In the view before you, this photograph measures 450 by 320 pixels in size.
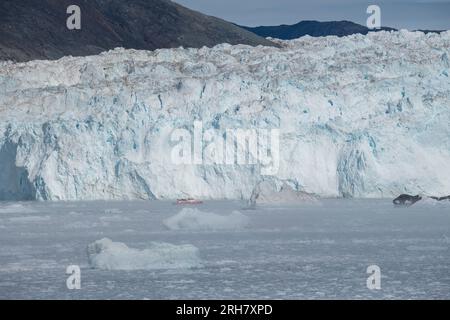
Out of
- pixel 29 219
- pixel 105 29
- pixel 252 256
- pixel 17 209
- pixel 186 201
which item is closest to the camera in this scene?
pixel 252 256

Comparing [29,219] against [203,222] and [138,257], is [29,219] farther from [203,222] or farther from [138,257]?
[138,257]

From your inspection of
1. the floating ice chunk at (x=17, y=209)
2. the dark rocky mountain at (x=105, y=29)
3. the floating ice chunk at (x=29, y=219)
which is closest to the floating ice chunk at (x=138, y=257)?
the floating ice chunk at (x=29, y=219)

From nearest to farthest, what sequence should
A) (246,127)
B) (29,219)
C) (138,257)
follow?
(138,257)
(29,219)
(246,127)

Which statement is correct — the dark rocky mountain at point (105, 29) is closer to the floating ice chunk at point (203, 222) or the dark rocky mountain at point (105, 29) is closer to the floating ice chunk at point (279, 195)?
the floating ice chunk at point (279, 195)

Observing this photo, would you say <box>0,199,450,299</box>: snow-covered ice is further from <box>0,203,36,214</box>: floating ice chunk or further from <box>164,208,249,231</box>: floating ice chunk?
<box>0,203,36,214</box>: floating ice chunk

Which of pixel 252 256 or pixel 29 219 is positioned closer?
pixel 252 256

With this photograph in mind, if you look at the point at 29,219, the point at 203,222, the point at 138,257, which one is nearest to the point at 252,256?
the point at 138,257
